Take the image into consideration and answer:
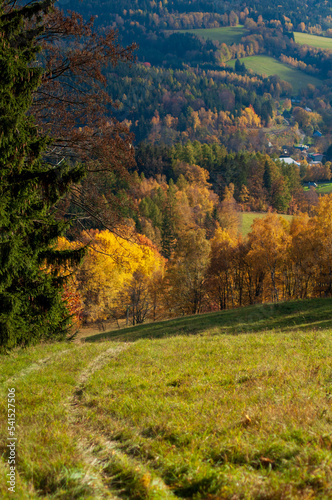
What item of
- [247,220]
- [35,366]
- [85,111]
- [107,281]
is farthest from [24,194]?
[247,220]

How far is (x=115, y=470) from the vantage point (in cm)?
402

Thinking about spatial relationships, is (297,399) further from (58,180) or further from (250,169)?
(250,169)

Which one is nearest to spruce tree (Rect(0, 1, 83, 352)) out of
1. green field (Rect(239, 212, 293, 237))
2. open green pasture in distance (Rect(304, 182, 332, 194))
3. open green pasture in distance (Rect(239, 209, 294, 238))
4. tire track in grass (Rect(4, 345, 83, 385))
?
tire track in grass (Rect(4, 345, 83, 385))

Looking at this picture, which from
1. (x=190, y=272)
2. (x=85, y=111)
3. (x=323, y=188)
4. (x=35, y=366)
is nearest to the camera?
(x=35, y=366)

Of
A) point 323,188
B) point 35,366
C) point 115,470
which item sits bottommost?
point 323,188

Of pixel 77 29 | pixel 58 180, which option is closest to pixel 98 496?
pixel 58 180

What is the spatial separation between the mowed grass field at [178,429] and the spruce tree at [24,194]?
191 centimetres

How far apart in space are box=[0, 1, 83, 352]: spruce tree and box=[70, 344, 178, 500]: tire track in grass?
4.84 metres

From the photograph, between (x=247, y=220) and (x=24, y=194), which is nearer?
(x=24, y=194)

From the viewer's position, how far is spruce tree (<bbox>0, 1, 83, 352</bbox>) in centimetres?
782

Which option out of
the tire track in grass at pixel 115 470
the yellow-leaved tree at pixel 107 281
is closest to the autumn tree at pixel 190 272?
the yellow-leaved tree at pixel 107 281

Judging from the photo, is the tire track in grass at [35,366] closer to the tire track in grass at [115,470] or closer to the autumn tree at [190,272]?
the tire track in grass at [115,470]

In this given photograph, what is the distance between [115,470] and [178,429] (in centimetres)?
119

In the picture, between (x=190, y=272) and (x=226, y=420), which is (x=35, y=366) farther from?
(x=190, y=272)
